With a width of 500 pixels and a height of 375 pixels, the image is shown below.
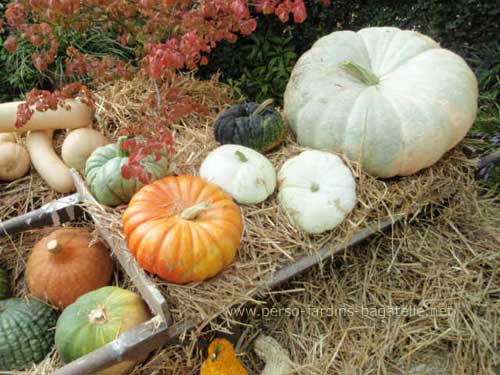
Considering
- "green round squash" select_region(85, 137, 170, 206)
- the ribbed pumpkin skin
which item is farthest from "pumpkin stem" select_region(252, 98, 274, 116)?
the ribbed pumpkin skin

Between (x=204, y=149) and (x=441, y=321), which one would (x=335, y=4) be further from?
(x=441, y=321)

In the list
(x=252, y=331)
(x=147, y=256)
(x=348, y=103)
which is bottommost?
(x=252, y=331)

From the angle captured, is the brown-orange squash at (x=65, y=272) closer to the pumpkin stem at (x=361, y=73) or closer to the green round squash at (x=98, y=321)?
the green round squash at (x=98, y=321)

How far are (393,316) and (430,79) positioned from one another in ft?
3.79

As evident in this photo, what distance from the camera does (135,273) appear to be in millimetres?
2170

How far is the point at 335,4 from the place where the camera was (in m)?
3.85

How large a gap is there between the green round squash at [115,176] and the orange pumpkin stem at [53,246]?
0.27 metres

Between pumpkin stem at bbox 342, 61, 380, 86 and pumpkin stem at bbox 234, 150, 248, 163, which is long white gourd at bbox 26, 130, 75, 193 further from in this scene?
pumpkin stem at bbox 342, 61, 380, 86

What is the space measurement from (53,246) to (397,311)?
1613mm

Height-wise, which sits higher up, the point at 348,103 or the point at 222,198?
the point at 348,103

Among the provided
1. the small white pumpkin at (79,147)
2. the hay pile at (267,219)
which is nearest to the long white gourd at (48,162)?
the small white pumpkin at (79,147)

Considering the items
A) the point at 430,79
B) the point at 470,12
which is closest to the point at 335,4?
the point at 470,12

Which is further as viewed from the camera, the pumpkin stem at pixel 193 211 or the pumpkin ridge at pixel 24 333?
the pumpkin ridge at pixel 24 333

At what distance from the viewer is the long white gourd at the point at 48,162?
293 centimetres
